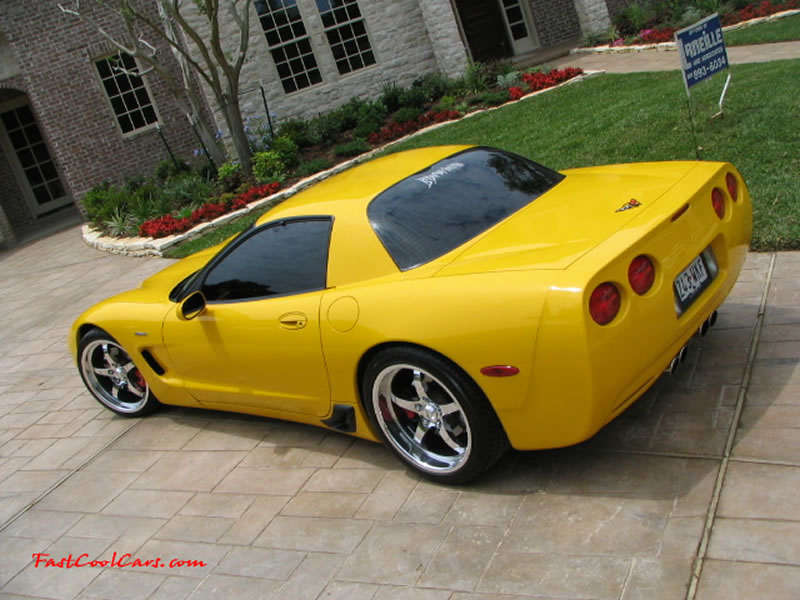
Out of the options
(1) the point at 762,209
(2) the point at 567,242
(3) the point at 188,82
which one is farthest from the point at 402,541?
(3) the point at 188,82

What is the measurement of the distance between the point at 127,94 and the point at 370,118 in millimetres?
6083

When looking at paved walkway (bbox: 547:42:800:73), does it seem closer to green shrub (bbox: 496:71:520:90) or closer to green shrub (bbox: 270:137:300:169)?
green shrub (bbox: 496:71:520:90)

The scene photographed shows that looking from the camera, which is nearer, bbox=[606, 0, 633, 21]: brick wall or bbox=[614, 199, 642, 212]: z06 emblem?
bbox=[614, 199, 642, 212]: z06 emblem

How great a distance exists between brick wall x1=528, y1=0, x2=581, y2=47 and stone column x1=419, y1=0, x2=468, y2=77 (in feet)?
11.7

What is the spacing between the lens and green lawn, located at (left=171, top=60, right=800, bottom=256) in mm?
6609

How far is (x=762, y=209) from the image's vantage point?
6191 millimetres

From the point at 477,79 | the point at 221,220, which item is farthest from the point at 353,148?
the point at 477,79

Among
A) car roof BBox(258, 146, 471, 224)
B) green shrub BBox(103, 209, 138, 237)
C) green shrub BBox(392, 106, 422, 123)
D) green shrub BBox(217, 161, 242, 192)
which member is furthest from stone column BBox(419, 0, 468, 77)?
car roof BBox(258, 146, 471, 224)

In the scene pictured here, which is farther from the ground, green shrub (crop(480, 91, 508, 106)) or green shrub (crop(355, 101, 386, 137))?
green shrub (crop(355, 101, 386, 137))

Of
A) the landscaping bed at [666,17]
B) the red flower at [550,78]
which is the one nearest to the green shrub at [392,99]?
the red flower at [550,78]

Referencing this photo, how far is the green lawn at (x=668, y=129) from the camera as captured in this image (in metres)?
6.61

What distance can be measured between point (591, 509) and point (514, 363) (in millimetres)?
728

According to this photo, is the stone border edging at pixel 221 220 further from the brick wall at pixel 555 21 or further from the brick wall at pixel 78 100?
the brick wall at pixel 555 21

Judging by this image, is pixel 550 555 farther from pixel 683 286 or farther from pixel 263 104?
pixel 263 104
